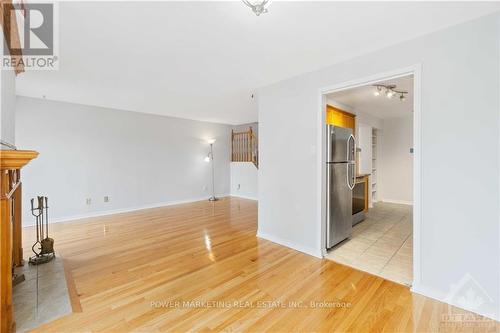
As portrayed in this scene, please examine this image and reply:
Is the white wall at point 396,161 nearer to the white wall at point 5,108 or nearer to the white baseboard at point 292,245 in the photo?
the white baseboard at point 292,245

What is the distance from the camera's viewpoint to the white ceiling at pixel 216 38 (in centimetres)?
173

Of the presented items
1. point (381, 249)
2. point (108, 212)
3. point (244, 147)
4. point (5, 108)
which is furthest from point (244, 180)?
point (5, 108)

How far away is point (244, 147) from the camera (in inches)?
290

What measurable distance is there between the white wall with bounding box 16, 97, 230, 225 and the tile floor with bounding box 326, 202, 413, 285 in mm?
4622

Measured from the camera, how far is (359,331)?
1634 mm

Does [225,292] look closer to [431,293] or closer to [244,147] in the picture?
[431,293]

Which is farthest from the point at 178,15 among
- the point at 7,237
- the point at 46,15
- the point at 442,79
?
the point at 442,79

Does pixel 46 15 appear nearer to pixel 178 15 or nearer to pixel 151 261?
pixel 178 15

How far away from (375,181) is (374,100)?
3.05 metres

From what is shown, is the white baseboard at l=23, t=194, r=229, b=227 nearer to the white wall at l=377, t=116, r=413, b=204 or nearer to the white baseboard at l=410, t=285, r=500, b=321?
the white baseboard at l=410, t=285, r=500, b=321

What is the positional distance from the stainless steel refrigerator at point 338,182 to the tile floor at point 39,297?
288 centimetres

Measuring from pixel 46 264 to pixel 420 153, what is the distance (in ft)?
13.8

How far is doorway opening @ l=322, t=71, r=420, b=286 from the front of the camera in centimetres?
257

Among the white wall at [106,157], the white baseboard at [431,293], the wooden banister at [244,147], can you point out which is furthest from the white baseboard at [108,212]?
the white baseboard at [431,293]
